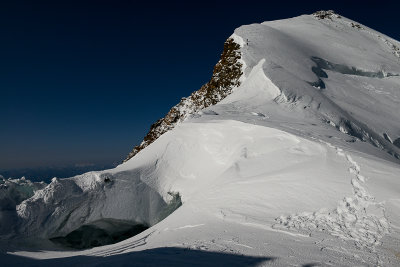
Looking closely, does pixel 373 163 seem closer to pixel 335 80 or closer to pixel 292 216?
pixel 292 216

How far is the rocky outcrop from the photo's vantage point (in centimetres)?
2290

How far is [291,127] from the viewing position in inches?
451

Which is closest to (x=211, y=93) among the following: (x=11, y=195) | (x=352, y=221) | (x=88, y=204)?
(x=88, y=204)

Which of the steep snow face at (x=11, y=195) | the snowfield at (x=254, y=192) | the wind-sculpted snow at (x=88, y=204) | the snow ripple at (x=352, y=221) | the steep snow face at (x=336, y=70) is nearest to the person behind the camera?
the snowfield at (x=254, y=192)

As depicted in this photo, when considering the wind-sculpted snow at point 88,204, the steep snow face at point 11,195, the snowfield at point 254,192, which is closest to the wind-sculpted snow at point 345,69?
the snowfield at point 254,192

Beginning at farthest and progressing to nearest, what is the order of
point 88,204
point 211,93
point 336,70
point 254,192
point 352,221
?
point 211,93
point 336,70
point 88,204
point 254,192
point 352,221

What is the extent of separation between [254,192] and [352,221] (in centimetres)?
238

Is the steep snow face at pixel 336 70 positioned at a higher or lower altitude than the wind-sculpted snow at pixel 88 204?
higher

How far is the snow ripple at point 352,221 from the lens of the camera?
5293mm

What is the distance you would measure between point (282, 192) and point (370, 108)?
13897mm

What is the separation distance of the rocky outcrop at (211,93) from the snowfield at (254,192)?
4.32 meters

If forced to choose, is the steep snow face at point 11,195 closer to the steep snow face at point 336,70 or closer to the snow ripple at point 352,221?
the snow ripple at point 352,221

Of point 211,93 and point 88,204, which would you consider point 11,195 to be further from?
point 211,93

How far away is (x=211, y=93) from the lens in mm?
23406
